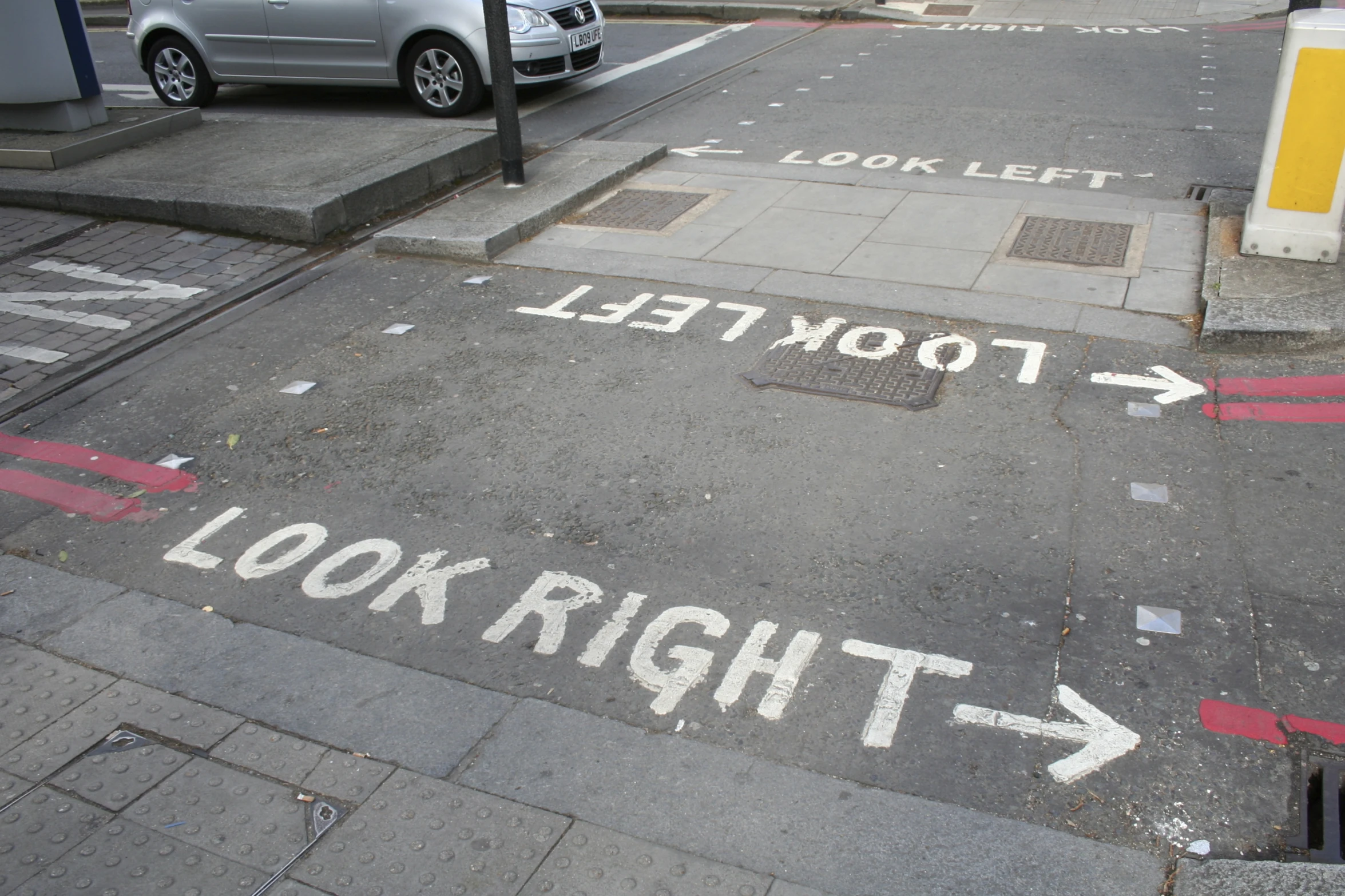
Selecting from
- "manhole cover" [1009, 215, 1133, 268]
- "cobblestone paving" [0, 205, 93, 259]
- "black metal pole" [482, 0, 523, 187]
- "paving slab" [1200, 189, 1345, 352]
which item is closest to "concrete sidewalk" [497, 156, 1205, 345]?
"manhole cover" [1009, 215, 1133, 268]

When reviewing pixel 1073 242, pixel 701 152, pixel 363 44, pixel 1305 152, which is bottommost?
pixel 1073 242

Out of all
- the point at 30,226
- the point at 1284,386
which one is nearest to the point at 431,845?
the point at 1284,386

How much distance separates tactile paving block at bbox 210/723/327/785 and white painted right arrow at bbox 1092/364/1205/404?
437 centimetres

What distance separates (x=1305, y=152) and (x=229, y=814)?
690 centimetres

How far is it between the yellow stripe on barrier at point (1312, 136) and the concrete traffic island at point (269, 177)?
21.3ft

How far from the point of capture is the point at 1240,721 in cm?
343

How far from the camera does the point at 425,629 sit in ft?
13.3

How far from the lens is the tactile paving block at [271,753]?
3369mm

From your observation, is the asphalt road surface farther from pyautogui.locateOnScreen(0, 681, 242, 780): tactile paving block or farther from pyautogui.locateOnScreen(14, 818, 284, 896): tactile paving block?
pyautogui.locateOnScreen(14, 818, 284, 896): tactile paving block

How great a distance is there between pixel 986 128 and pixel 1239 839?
902cm

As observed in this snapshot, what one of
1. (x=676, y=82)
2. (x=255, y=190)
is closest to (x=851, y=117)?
(x=676, y=82)

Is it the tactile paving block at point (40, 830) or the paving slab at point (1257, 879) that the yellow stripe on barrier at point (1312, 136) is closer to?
the paving slab at point (1257, 879)

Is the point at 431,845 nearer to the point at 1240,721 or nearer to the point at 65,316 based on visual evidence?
the point at 1240,721

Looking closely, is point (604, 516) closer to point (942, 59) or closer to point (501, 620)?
point (501, 620)
